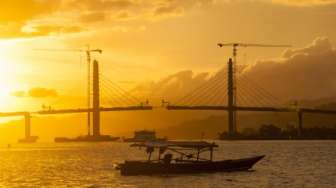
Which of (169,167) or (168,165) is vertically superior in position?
(168,165)

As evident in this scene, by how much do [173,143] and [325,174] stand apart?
1755 cm

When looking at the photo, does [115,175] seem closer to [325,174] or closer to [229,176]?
[229,176]

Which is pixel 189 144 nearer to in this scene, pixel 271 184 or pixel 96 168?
pixel 271 184

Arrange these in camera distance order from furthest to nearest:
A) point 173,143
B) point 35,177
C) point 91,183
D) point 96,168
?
1. point 96,168
2. point 35,177
3. point 173,143
4. point 91,183

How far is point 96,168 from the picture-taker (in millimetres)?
99938

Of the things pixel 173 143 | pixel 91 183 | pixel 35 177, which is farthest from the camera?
pixel 35 177

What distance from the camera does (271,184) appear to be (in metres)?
72.2

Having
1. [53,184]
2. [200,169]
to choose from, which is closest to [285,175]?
[200,169]

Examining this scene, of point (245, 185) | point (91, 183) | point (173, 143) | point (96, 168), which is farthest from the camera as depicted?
point (96, 168)

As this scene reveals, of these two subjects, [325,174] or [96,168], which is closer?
[325,174]

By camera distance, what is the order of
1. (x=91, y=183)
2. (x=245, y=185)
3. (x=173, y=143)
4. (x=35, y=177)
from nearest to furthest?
(x=245, y=185) < (x=91, y=183) < (x=173, y=143) < (x=35, y=177)

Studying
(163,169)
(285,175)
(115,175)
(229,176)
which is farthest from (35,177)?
(285,175)

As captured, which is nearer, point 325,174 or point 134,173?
point 134,173

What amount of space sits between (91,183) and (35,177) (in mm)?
13625
